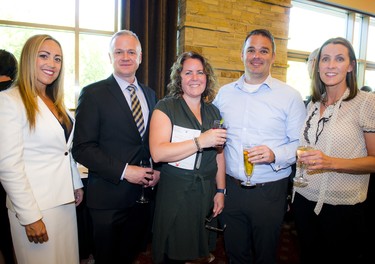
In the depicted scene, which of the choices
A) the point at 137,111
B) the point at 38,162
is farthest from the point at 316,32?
the point at 38,162

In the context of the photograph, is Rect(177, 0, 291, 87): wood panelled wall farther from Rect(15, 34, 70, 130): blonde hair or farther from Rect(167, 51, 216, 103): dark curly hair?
Rect(15, 34, 70, 130): blonde hair

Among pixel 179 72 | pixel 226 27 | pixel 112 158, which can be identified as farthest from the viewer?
pixel 226 27

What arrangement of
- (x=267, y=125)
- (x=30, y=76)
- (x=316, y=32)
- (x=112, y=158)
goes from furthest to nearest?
(x=316, y=32) → (x=267, y=125) → (x=112, y=158) → (x=30, y=76)

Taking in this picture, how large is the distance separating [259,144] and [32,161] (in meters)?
1.50

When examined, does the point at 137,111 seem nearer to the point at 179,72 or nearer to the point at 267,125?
the point at 179,72

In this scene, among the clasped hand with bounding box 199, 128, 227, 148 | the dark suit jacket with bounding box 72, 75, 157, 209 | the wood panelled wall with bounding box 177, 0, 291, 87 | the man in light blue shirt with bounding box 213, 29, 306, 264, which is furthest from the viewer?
the wood panelled wall with bounding box 177, 0, 291, 87

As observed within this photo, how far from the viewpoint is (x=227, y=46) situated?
4191 mm

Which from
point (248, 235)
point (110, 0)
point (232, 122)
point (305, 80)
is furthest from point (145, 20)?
point (305, 80)

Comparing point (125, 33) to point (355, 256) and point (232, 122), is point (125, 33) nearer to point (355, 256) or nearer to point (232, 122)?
point (232, 122)

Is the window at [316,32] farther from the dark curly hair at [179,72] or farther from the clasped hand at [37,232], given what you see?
the clasped hand at [37,232]

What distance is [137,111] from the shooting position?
1892 millimetres

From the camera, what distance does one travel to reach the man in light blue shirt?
1.95 m

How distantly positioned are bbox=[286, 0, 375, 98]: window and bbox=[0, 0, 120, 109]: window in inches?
146

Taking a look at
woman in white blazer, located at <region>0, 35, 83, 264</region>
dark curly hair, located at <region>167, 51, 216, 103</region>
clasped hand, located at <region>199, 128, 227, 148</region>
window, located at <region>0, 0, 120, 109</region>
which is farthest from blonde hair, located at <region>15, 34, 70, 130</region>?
window, located at <region>0, 0, 120, 109</region>
